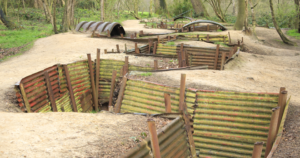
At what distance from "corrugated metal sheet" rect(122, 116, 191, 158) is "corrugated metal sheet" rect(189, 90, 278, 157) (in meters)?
1.85

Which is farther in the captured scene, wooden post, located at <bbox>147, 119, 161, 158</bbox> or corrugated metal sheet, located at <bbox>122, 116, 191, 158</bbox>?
corrugated metal sheet, located at <bbox>122, 116, 191, 158</bbox>

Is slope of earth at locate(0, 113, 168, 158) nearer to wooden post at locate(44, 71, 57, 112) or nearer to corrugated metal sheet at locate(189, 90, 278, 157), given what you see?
corrugated metal sheet at locate(189, 90, 278, 157)

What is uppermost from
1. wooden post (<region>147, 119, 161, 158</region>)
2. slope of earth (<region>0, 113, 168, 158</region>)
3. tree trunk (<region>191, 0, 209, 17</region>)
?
tree trunk (<region>191, 0, 209, 17</region>)

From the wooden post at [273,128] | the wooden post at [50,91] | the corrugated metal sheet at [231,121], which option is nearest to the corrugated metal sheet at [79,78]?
the wooden post at [50,91]

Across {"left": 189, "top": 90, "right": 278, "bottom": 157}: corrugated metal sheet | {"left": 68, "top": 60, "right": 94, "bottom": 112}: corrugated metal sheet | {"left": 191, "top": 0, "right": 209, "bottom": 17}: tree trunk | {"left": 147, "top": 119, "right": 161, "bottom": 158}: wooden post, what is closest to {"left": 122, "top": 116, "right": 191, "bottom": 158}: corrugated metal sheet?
{"left": 147, "top": 119, "right": 161, "bottom": 158}: wooden post

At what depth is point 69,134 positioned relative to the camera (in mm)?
4203

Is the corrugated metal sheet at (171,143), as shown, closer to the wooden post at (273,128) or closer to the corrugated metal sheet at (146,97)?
the wooden post at (273,128)

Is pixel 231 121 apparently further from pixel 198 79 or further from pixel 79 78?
pixel 79 78

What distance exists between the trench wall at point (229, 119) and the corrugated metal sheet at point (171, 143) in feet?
6.09

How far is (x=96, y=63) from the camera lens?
11.1 meters

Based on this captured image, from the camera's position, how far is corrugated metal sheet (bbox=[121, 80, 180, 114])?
6.61 metres

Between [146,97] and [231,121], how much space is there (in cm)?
234

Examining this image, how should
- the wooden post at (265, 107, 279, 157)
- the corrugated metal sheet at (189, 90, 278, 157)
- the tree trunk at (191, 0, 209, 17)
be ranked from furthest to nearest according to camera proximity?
A: the tree trunk at (191, 0, 209, 17)
the corrugated metal sheet at (189, 90, 278, 157)
the wooden post at (265, 107, 279, 157)

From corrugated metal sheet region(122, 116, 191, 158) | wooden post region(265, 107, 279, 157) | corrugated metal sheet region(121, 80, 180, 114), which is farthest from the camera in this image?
corrugated metal sheet region(121, 80, 180, 114)
